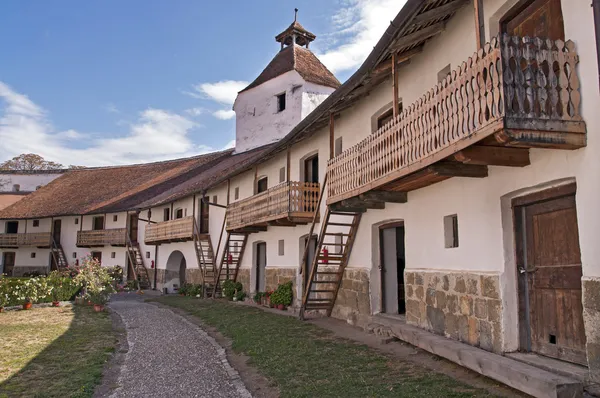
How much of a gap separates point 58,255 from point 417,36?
34.8 meters

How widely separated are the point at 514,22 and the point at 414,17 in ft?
4.69

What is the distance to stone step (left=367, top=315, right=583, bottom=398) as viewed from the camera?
4719 mm

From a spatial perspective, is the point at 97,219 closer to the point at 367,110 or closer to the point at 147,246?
the point at 147,246

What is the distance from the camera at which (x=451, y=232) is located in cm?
834

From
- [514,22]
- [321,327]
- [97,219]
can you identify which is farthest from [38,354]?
[97,219]

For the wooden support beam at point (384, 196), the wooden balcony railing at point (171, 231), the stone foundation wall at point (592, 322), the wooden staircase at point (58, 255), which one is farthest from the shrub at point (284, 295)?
the wooden staircase at point (58, 255)

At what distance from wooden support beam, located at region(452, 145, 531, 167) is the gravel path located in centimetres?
417

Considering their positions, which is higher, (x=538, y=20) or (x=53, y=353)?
(x=538, y=20)

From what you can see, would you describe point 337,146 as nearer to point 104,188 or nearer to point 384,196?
point 384,196


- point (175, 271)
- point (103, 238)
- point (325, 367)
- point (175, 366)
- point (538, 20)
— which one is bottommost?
point (175, 366)

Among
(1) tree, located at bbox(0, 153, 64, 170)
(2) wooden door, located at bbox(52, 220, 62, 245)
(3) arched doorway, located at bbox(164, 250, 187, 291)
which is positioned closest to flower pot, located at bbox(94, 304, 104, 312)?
(3) arched doorway, located at bbox(164, 250, 187, 291)

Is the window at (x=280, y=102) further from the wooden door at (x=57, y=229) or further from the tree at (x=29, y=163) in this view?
the tree at (x=29, y=163)

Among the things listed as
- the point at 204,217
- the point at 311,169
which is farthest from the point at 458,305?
the point at 204,217

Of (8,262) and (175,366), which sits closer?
(175,366)
